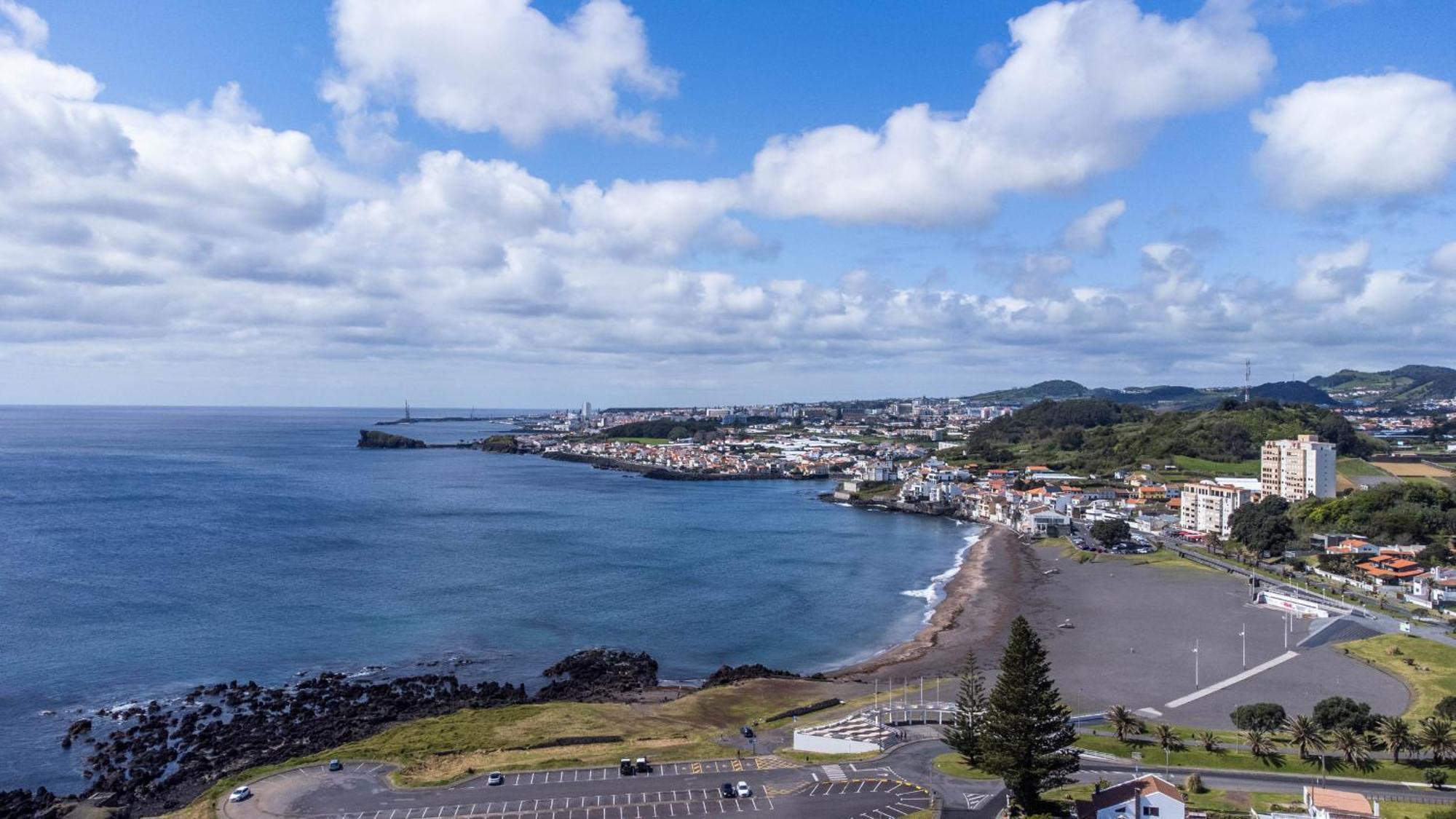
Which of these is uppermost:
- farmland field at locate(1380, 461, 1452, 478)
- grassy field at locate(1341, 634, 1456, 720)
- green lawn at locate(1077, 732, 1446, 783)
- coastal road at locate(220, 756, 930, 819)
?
farmland field at locate(1380, 461, 1452, 478)

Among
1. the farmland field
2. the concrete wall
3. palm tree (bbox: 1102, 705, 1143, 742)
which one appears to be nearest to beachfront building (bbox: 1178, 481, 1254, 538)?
the farmland field

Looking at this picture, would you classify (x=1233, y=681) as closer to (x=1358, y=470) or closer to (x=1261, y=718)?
(x=1261, y=718)

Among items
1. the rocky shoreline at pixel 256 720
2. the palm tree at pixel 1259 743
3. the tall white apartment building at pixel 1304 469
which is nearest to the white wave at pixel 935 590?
the rocky shoreline at pixel 256 720

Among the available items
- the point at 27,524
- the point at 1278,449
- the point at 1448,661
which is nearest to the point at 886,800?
the point at 1448,661

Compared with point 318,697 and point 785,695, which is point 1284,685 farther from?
point 318,697

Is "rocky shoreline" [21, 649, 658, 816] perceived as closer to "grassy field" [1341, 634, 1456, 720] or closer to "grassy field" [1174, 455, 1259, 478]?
"grassy field" [1341, 634, 1456, 720]

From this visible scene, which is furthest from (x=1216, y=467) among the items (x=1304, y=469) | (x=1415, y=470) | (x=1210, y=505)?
(x=1210, y=505)

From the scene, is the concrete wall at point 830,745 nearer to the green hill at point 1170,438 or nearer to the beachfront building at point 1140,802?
the beachfront building at point 1140,802
